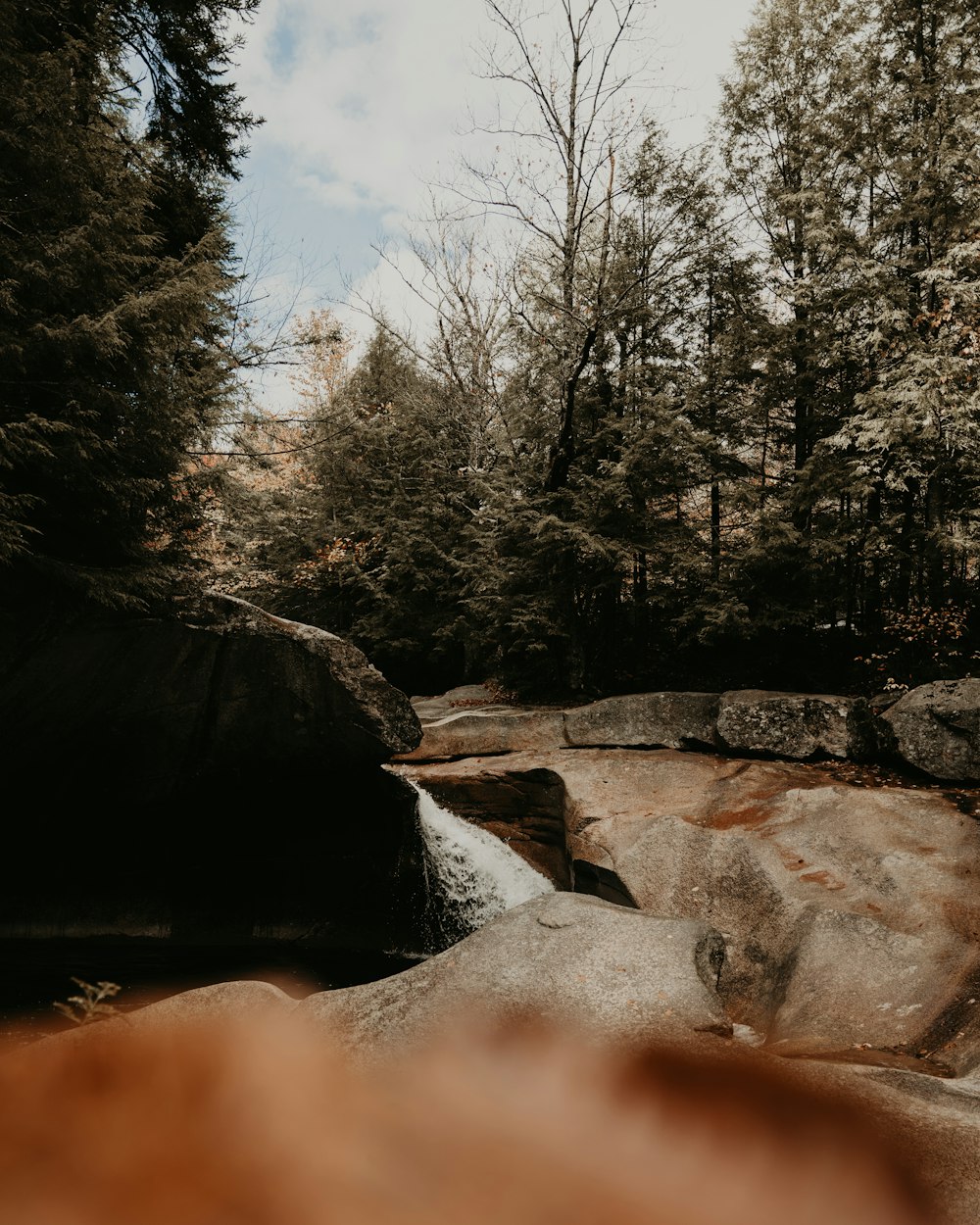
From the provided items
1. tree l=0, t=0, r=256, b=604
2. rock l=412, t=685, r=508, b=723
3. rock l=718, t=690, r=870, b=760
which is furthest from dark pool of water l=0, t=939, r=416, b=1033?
rock l=718, t=690, r=870, b=760

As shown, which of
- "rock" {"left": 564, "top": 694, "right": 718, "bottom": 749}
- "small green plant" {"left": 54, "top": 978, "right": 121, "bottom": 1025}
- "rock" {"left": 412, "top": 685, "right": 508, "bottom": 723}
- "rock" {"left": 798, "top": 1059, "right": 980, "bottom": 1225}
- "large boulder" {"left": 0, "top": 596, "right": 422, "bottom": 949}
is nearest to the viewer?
"rock" {"left": 798, "top": 1059, "right": 980, "bottom": 1225}

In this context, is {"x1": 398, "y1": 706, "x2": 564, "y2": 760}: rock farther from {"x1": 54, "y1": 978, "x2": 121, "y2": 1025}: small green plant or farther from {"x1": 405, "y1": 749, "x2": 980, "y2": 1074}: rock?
{"x1": 54, "y1": 978, "x2": 121, "y2": 1025}: small green plant

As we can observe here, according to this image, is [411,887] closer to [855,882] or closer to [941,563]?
[855,882]

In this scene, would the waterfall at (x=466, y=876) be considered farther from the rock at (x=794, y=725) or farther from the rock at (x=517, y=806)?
the rock at (x=794, y=725)

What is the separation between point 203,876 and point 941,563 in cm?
1164

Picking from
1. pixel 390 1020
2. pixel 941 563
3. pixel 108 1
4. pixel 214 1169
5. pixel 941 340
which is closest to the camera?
pixel 214 1169

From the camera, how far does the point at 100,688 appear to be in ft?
22.4

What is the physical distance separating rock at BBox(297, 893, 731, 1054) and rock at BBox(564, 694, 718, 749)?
4.84 metres

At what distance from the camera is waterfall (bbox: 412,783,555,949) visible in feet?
27.1

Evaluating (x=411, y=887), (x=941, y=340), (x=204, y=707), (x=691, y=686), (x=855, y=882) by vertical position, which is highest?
(x=941, y=340)

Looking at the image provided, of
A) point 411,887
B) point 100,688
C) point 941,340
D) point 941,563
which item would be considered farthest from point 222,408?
point 941,563

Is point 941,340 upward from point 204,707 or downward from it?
upward

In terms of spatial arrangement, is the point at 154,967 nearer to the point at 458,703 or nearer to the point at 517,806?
the point at 517,806

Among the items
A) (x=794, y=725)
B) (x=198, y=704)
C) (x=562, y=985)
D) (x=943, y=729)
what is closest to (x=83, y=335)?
(x=198, y=704)
